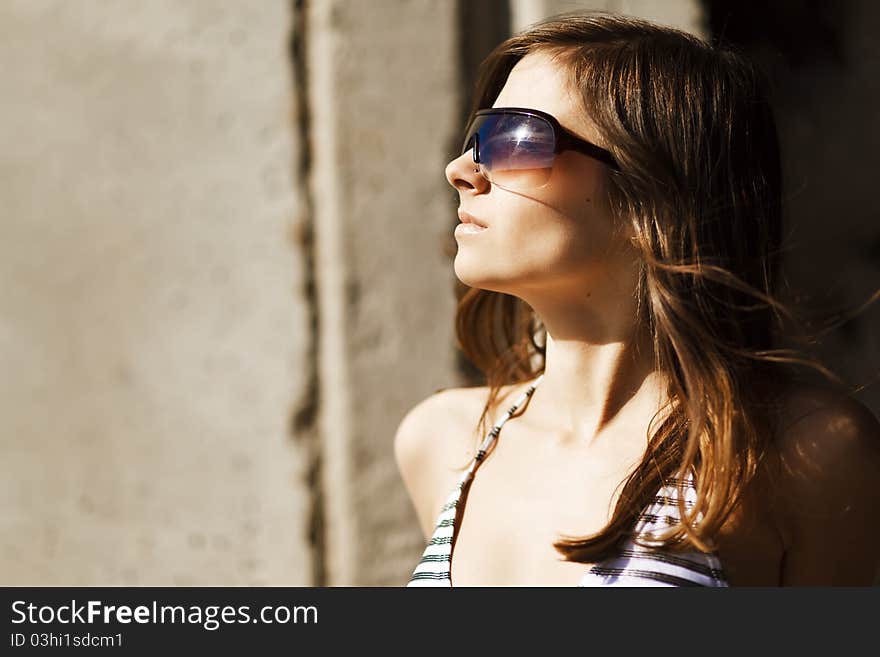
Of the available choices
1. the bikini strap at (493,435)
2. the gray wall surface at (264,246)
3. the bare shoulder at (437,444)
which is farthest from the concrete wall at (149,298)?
the bikini strap at (493,435)

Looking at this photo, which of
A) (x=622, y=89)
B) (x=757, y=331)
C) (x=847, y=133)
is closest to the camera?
(x=622, y=89)

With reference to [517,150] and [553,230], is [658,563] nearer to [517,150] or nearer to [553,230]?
[553,230]

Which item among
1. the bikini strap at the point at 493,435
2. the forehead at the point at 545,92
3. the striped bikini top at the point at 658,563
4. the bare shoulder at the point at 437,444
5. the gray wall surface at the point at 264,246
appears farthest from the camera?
the gray wall surface at the point at 264,246

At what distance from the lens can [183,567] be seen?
2424mm

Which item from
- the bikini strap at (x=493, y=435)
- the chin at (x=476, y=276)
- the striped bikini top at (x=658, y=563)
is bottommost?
the striped bikini top at (x=658, y=563)

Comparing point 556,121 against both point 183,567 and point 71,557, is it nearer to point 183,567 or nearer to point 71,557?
point 183,567

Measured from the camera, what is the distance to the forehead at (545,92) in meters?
1.39

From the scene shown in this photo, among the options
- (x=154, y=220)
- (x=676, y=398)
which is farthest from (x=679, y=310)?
(x=154, y=220)

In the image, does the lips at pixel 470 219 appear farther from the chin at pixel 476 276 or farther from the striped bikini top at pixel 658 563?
the striped bikini top at pixel 658 563

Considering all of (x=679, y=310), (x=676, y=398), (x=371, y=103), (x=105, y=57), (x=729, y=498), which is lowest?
(x=729, y=498)

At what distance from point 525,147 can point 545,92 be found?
0.10m

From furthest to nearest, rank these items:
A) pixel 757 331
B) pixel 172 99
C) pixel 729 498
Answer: pixel 172 99 → pixel 757 331 → pixel 729 498

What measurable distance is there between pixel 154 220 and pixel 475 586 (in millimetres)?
1475

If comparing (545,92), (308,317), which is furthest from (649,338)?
(308,317)
